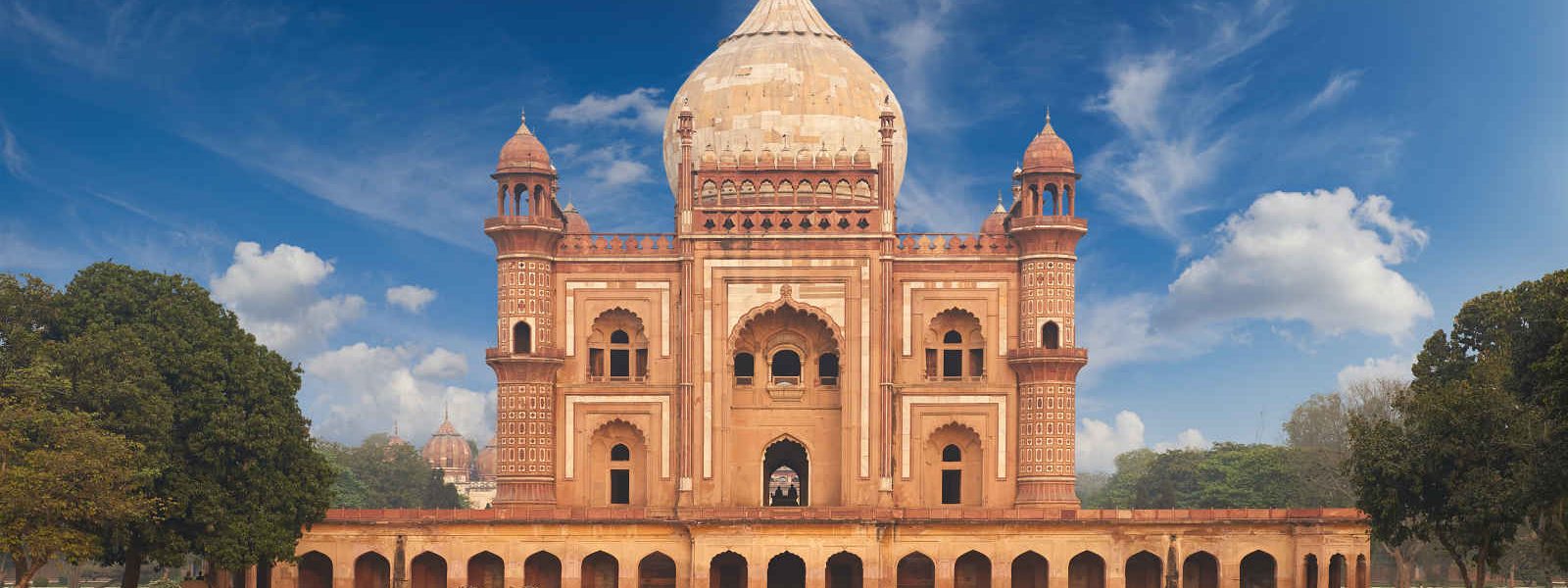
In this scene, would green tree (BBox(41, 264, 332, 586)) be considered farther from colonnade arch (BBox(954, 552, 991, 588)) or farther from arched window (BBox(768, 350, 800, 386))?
colonnade arch (BBox(954, 552, 991, 588))

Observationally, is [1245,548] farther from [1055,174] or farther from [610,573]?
[610,573]

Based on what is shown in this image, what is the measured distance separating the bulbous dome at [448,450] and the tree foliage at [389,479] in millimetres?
49964

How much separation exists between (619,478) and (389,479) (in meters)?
46.1

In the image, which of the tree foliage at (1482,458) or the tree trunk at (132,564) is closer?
the tree foliage at (1482,458)

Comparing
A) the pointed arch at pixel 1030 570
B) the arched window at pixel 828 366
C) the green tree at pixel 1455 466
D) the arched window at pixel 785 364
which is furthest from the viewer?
the arched window at pixel 785 364

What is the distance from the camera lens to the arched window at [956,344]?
165 feet

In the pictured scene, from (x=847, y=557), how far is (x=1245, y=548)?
10.8 meters

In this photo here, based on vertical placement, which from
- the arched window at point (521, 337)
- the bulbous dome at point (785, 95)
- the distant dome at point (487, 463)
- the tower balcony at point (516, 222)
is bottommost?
the distant dome at point (487, 463)

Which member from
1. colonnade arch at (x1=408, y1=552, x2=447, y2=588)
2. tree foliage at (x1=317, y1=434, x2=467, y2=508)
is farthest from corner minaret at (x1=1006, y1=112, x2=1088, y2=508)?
tree foliage at (x1=317, y1=434, x2=467, y2=508)

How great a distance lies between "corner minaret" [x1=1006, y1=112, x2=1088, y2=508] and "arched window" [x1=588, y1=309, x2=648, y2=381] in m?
10.8

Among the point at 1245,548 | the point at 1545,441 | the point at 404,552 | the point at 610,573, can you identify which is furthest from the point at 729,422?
the point at 1545,441

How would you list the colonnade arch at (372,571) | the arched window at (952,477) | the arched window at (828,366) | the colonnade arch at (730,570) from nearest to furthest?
the colonnade arch at (372,571), the colonnade arch at (730,570), the arched window at (952,477), the arched window at (828,366)

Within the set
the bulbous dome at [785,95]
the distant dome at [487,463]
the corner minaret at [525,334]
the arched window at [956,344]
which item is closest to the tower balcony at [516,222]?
the corner minaret at [525,334]

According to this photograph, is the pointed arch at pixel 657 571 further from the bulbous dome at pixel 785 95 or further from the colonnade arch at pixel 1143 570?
the bulbous dome at pixel 785 95
